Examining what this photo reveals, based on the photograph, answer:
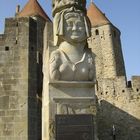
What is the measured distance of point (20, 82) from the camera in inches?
380

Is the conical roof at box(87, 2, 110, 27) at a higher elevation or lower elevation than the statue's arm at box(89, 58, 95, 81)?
higher

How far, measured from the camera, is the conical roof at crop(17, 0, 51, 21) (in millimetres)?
33406

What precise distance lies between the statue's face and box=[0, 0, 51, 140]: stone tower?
520cm

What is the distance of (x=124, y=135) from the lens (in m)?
21.3

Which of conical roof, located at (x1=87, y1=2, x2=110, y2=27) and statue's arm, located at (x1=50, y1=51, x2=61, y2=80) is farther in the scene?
conical roof, located at (x1=87, y1=2, x2=110, y2=27)

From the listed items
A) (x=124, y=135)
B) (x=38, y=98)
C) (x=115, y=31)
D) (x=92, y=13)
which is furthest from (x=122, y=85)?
(x=92, y=13)

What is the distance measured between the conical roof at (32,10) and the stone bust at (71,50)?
28.7 meters

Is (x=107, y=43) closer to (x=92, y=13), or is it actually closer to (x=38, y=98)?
(x=92, y=13)

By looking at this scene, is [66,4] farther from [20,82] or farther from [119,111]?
[119,111]

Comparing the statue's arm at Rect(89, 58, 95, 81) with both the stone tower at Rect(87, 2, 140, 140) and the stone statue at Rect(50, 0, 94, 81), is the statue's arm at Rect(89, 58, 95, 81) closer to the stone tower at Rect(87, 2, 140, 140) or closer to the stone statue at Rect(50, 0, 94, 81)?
the stone statue at Rect(50, 0, 94, 81)

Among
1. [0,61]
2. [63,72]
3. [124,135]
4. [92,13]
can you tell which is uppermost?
[92,13]

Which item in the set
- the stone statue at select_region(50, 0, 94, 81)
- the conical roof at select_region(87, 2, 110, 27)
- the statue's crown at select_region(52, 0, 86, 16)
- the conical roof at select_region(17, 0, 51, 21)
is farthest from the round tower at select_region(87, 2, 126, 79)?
the stone statue at select_region(50, 0, 94, 81)

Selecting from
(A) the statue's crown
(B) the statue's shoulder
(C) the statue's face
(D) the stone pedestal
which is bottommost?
(D) the stone pedestal

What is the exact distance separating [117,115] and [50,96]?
18266 mm
